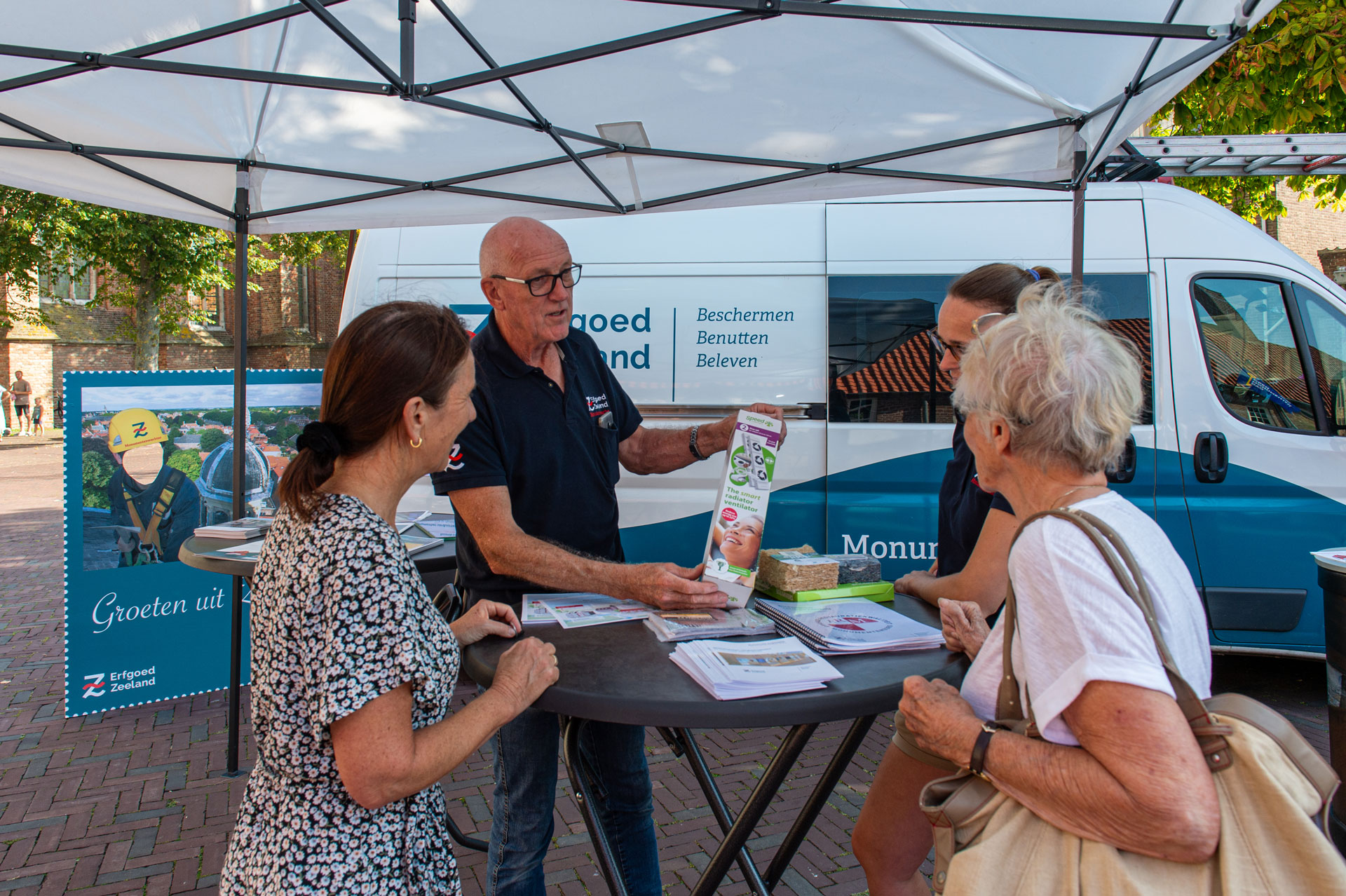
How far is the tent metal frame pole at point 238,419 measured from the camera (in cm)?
348

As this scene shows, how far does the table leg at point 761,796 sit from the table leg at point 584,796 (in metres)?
0.25

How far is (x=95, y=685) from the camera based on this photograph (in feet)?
13.5

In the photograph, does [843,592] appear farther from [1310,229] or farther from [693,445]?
[1310,229]

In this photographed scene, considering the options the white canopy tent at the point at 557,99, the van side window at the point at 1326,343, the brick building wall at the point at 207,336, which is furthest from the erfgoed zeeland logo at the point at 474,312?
the brick building wall at the point at 207,336

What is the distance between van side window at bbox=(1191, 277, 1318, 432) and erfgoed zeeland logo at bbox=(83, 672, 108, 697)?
18.6ft

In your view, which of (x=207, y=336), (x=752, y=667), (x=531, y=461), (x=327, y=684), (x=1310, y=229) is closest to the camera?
(x=327, y=684)

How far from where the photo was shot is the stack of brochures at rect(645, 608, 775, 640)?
5.78 feet

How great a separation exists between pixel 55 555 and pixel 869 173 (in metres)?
8.60

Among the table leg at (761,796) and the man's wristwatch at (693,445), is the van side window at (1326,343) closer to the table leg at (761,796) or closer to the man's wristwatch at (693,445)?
the man's wristwatch at (693,445)

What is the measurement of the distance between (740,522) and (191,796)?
2906 millimetres

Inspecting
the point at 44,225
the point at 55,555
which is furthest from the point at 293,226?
the point at 44,225

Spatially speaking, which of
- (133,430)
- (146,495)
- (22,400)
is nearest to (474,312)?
(133,430)

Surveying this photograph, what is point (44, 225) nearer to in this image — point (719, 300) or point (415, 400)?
point (719, 300)

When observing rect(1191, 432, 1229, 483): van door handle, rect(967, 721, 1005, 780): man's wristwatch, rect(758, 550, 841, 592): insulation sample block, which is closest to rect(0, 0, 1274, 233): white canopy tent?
rect(758, 550, 841, 592): insulation sample block
